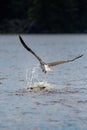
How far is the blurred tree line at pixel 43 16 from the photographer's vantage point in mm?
134875

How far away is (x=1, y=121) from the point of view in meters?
26.7

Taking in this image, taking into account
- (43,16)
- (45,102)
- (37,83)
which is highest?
(45,102)

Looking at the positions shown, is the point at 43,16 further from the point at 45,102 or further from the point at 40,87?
the point at 45,102

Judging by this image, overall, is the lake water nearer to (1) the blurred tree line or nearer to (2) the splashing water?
(2) the splashing water

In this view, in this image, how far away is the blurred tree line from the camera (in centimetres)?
13488

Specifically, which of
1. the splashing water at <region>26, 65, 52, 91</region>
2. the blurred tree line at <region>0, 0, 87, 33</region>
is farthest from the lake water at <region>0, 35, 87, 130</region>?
the blurred tree line at <region>0, 0, 87, 33</region>

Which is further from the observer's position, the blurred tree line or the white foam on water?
the blurred tree line

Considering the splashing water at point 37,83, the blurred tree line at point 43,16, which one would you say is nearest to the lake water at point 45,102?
the splashing water at point 37,83

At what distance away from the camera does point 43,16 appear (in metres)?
134

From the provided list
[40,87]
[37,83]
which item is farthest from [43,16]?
[40,87]

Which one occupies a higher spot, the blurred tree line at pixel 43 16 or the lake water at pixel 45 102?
the lake water at pixel 45 102

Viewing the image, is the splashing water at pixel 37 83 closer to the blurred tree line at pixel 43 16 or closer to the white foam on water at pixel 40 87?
the white foam on water at pixel 40 87

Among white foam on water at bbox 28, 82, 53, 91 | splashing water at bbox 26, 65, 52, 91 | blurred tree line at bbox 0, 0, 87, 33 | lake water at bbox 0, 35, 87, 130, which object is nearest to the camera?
lake water at bbox 0, 35, 87, 130

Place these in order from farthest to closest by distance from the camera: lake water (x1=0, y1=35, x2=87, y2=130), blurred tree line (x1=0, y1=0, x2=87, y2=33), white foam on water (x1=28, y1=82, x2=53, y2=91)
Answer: blurred tree line (x1=0, y1=0, x2=87, y2=33)
white foam on water (x1=28, y1=82, x2=53, y2=91)
lake water (x1=0, y1=35, x2=87, y2=130)
